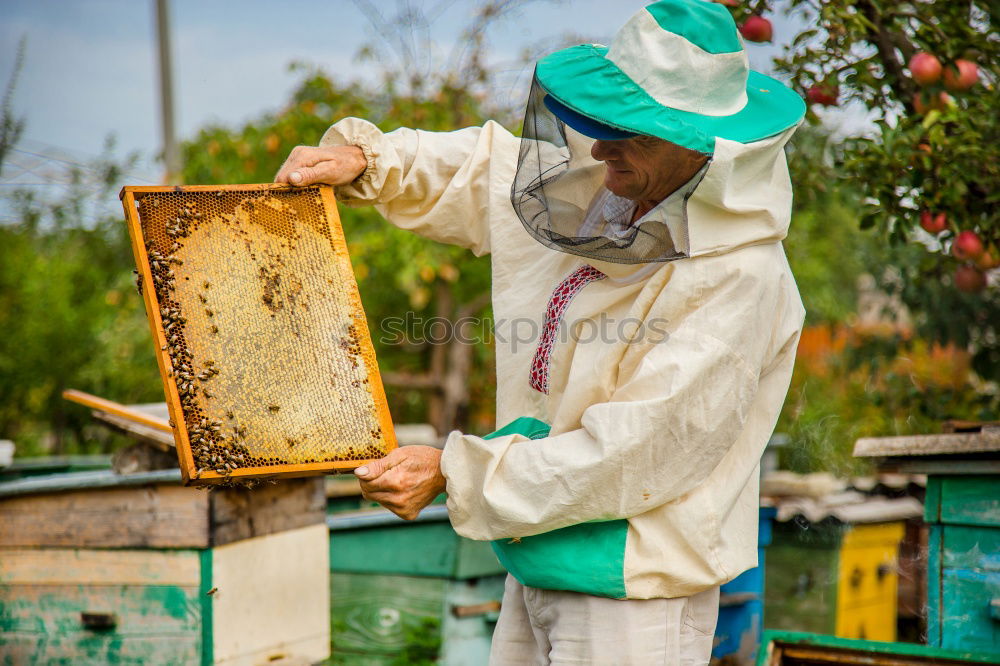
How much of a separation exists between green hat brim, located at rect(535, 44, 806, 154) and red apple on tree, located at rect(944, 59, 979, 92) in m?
1.60

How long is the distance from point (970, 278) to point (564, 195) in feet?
7.83

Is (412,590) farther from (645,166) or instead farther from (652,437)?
(645,166)

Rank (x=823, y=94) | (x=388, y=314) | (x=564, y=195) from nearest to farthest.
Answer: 1. (x=564, y=195)
2. (x=823, y=94)
3. (x=388, y=314)

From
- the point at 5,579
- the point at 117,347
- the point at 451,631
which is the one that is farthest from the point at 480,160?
the point at 117,347

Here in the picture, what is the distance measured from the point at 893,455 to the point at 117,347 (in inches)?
255

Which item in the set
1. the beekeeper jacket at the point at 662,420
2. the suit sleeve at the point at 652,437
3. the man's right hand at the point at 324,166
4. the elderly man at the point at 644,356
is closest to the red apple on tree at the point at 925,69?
the elderly man at the point at 644,356

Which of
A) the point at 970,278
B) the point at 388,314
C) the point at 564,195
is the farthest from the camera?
the point at 388,314

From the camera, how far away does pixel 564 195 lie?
227 cm

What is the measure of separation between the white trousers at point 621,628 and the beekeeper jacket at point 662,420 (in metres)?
0.05

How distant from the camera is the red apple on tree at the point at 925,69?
336 centimetres

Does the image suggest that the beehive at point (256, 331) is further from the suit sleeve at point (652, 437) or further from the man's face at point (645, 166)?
the man's face at point (645, 166)

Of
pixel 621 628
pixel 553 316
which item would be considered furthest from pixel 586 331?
pixel 621 628

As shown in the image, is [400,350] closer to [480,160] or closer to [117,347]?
[117,347]

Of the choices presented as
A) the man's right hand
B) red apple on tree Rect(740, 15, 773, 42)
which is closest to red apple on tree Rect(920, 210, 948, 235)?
red apple on tree Rect(740, 15, 773, 42)
